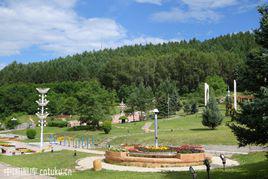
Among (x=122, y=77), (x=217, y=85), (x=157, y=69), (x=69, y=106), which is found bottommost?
(x=69, y=106)

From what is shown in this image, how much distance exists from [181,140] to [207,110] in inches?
335

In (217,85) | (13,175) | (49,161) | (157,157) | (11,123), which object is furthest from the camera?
(217,85)

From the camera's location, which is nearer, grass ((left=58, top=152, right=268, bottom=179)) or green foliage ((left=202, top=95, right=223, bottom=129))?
grass ((left=58, top=152, right=268, bottom=179))

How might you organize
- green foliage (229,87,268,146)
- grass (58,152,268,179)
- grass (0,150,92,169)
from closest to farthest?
green foliage (229,87,268,146)
grass (58,152,268,179)
grass (0,150,92,169)

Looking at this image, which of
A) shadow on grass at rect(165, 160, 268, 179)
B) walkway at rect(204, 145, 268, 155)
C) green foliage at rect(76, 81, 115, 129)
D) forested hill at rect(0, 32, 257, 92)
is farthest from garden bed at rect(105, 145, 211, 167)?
forested hill at rect(0, 32, 257, 92)

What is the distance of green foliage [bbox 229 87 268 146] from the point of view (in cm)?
1415

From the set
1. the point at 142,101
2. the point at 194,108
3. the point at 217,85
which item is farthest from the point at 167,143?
the point at 217,85

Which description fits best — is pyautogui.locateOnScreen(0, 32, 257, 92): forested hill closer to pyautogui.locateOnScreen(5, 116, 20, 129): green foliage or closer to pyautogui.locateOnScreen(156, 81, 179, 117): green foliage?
pyautogui.locateOnScreen(156, 81, 179, 117): green foliage

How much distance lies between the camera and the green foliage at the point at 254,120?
1415 centimetres

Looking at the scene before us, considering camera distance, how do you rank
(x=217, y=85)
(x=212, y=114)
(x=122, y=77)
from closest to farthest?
1. (x=212, y=114)
2. (x=217, y=85)
3. (x=122, y=77)

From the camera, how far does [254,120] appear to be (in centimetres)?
1491

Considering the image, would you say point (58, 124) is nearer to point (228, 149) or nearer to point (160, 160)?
point (228, 149)

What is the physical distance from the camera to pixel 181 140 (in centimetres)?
3809

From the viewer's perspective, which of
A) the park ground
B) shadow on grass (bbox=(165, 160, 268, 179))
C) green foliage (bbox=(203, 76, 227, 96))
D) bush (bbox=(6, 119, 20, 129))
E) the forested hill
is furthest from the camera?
the forested hill
